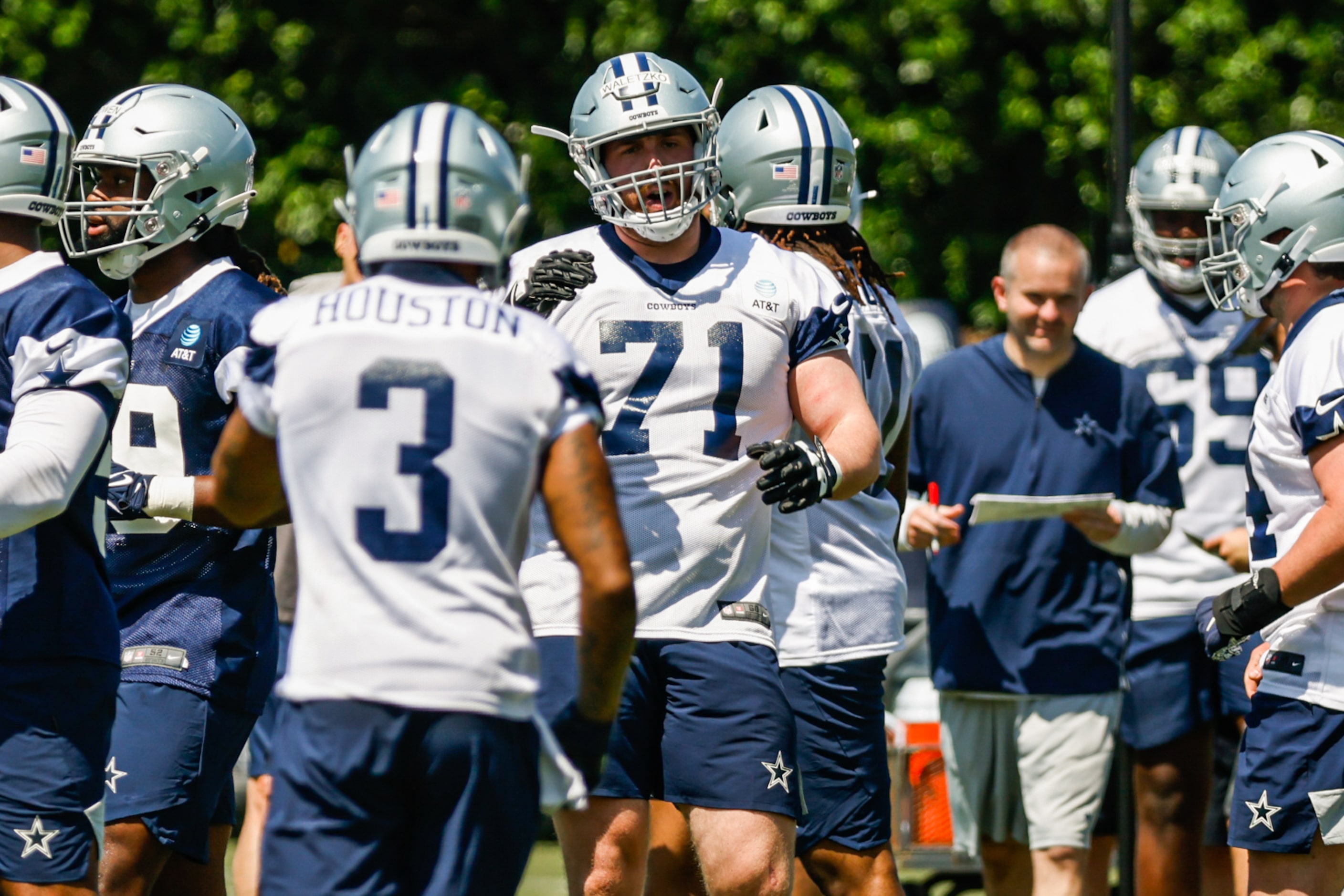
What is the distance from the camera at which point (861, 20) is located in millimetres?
11781

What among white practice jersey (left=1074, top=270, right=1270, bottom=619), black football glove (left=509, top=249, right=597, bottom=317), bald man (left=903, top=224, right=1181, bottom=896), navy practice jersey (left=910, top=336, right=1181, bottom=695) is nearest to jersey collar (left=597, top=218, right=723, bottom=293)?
black football glove (left=509, top=249, right=597, bottom=317)

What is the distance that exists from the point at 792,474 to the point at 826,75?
7.82 m

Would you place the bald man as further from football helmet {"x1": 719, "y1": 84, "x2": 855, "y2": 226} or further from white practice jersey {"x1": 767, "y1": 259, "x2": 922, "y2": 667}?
football helmet {"x1": 719, "y1": 84, "x2": 855, "y2": 226}

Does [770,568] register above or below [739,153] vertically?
below

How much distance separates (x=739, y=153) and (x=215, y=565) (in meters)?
1.95

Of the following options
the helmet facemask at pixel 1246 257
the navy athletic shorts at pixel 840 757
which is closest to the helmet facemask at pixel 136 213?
the navy athletic shorts at pixel 840 757

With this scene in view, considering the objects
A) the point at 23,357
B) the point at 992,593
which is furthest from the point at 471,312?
the point at 992,593

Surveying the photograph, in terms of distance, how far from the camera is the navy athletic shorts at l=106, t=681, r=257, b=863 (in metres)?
4.46

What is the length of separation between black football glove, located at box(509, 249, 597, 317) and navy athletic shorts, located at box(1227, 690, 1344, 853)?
192 cm

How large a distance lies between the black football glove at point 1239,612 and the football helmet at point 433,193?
210 centimetres

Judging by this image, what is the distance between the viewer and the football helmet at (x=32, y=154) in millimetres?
4219

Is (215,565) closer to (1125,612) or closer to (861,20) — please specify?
(1125,612)

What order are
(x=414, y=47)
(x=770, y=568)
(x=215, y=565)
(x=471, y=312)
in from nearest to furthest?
(x=471, y=312) < (x=215, y=565) < (x=770, y=568) < (x=414, y=47)

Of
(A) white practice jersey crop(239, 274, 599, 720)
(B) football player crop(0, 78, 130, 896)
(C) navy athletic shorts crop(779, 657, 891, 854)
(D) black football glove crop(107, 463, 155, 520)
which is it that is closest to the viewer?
(A) white practice jersey crop(239, 274, 599, 720)
